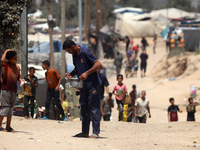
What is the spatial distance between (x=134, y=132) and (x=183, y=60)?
1833 cm

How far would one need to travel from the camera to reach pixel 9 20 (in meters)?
12.3

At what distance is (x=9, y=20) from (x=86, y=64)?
5.26 m

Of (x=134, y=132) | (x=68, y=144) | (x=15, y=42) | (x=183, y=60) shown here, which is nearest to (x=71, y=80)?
(x=68, y=144)

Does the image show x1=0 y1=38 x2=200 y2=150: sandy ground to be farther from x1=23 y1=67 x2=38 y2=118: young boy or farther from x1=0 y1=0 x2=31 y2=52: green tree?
x1=0 y1=0 x2=31 y2=52: green tree

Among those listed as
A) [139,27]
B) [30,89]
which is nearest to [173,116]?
[30,89]

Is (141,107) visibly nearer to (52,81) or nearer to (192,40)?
(52,81)

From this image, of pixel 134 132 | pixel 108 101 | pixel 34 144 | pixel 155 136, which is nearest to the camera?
pixel 34 144

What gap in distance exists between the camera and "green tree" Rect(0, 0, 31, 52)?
1218cm

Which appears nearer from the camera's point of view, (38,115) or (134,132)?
(134,132)

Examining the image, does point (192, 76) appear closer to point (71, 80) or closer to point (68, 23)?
point (71, 80)

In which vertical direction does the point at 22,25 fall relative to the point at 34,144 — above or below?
above

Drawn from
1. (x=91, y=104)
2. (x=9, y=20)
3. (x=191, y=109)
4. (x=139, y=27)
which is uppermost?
(x=139, y=27)

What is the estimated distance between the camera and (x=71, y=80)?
7.99m

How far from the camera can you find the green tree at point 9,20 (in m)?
12.2
